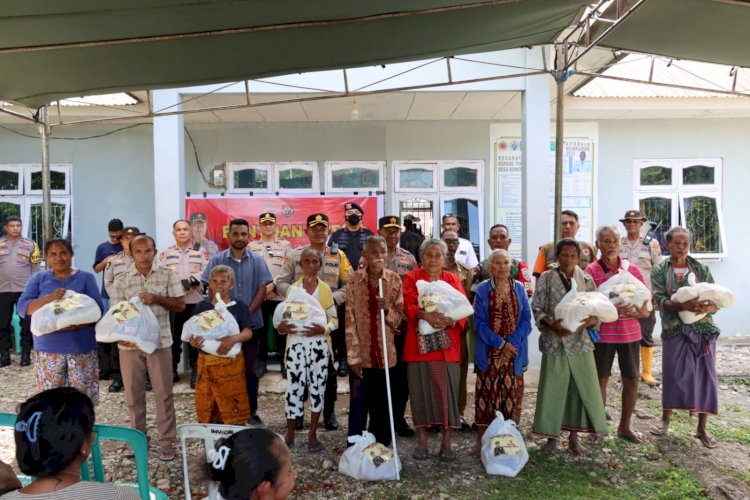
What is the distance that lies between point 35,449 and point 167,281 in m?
2.45

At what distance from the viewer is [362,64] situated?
4445 mm

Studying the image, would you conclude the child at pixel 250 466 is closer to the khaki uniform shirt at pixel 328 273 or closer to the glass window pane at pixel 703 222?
the khaki uniform shirt at pixel 328 273

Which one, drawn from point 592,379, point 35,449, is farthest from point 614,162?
point 35,449

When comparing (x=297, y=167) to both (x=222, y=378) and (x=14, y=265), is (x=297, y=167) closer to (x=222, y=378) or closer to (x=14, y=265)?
(x=14, y=265)

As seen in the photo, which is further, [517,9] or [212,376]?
[212,376]

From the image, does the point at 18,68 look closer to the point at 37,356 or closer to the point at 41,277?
the point at 41,277

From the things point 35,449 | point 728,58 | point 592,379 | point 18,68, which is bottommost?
point 592,379

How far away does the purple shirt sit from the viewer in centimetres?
388

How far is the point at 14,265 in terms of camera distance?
689cm

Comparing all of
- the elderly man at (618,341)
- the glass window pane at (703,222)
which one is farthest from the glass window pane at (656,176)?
the elderly man at (618,341)

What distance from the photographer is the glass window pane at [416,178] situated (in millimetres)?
8789

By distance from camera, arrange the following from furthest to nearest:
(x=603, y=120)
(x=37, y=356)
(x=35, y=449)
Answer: (x=603, y=120) < (x=37, y=356) < (x=35, y=449)

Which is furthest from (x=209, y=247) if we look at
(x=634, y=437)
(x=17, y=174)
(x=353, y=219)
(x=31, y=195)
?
(x=17, y=174)

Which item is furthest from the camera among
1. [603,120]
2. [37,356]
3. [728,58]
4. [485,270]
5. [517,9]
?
[603,120]
